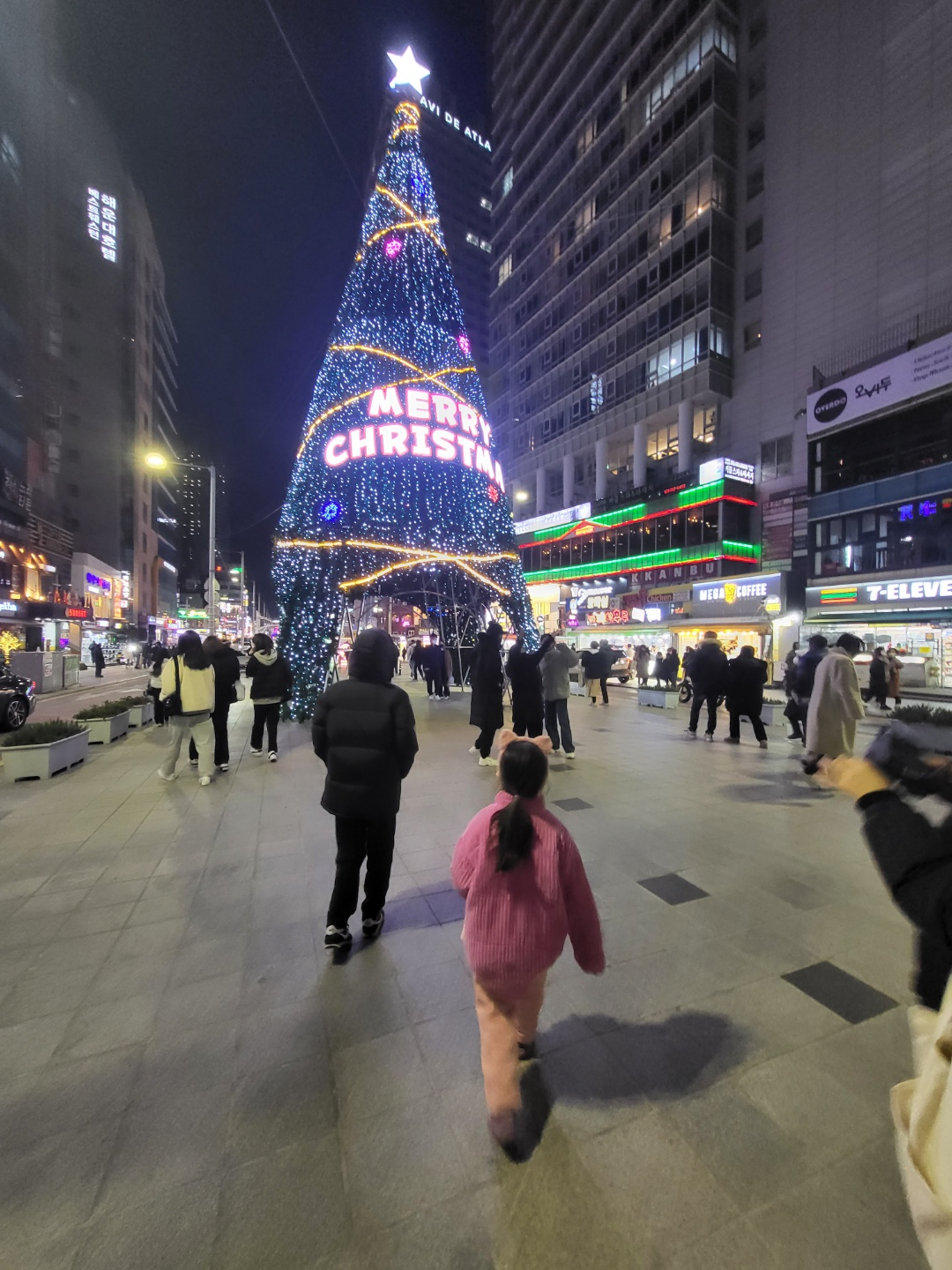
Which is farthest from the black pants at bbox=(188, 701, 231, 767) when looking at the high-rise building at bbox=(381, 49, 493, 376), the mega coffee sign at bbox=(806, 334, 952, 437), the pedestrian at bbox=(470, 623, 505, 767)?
the high-rise building at bbox=(381, 49, 493, 376)

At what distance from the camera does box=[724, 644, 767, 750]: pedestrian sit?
7941 mm

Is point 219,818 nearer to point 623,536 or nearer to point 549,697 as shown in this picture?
point 549,697

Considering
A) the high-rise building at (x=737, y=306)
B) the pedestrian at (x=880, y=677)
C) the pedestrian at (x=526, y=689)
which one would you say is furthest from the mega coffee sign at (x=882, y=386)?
the pedestrian at (x=526, y=689)

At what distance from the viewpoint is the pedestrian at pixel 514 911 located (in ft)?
5.88

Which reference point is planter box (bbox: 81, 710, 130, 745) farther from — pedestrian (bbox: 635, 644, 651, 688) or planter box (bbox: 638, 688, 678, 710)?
pedestrian (bbox: 635, 644, 651, 688)

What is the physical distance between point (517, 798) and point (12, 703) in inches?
540

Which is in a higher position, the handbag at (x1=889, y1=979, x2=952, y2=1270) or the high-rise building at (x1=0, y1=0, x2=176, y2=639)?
the high-rise building at (x1=0, y1=0, x2=176, y2=639)

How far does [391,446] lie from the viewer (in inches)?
392

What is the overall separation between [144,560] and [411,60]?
61565 mm

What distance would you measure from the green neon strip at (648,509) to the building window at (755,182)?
19.3m

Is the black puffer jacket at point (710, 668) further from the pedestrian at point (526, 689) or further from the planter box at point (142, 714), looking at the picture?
the planter box at point (142, 714)

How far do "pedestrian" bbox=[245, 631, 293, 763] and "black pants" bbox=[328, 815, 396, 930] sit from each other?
15.5ft

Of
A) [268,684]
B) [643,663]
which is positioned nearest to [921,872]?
[268,684]

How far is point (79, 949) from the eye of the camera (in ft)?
9.87
